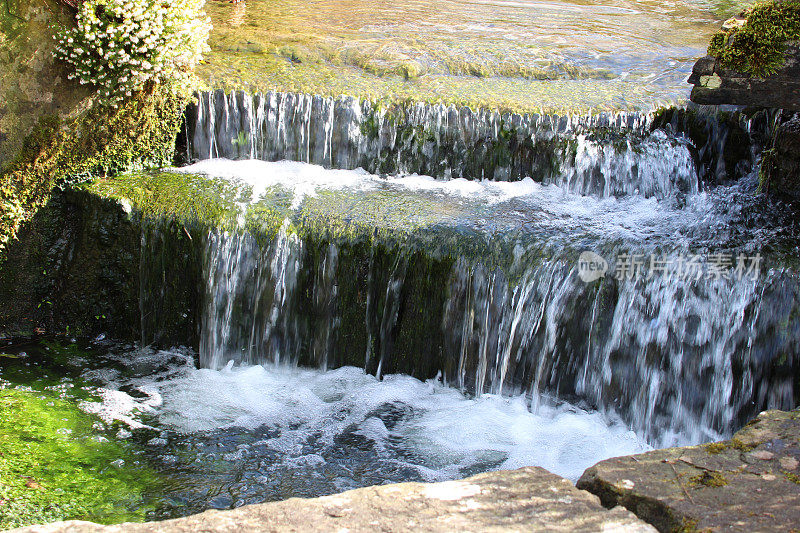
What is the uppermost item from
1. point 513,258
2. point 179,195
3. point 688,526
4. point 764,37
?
point 764,37

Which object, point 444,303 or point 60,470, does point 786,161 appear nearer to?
point 444,303

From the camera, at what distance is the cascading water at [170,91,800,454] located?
501 cm

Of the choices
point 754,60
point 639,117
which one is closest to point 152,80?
point 639,117

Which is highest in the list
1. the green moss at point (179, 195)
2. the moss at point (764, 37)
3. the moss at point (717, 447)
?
the moss at point (764, 37)

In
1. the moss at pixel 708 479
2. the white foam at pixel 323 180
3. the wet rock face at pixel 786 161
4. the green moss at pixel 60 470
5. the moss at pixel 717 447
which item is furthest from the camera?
the white foam at pixel 323 180

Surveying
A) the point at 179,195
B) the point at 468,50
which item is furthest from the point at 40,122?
the point at 468,50

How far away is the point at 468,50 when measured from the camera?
8.77 meters

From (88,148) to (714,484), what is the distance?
5.89 m

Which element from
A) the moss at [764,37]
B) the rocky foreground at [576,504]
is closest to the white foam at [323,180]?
the moss at [764,37]

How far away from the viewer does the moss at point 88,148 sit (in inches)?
249

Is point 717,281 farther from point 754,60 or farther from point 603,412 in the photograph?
point 754,60

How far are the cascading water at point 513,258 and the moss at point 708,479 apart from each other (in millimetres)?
1990

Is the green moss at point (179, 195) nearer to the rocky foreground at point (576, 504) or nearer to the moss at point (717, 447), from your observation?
the rocky foreground at point (576, 504)

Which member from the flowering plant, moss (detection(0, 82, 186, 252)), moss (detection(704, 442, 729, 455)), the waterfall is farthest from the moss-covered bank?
moss (detection(704, 442, 729, 455))
